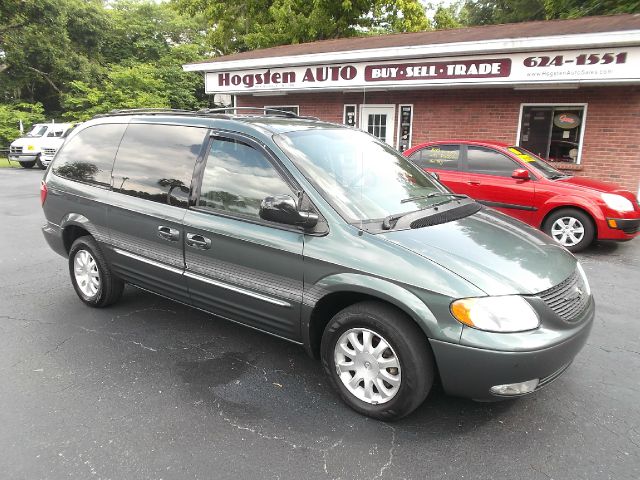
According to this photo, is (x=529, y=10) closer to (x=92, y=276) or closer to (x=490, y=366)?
(x=92, y=276)

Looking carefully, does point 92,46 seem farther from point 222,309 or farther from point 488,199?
point 222,309

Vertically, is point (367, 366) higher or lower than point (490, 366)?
lower

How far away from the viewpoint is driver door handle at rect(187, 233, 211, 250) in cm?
340

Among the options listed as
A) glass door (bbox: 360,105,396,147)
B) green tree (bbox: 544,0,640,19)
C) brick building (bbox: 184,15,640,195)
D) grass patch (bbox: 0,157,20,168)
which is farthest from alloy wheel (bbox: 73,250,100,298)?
green tree (bbox: 544,0,640,19)

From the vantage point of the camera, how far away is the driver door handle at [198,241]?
3.40 m

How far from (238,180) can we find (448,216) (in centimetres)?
148

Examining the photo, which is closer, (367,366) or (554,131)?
(367,366)

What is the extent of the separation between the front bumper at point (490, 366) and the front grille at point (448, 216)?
836 millimetres

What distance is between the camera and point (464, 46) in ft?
33.4

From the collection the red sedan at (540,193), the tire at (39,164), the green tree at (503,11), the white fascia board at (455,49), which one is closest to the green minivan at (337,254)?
the red sedan at (540,193)

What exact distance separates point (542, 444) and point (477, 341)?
2.47 ft

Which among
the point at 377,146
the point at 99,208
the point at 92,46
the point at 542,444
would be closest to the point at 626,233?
the point at 377,146

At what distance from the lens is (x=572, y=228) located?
6801 mm

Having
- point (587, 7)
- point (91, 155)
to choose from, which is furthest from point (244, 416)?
point (587, 7)
